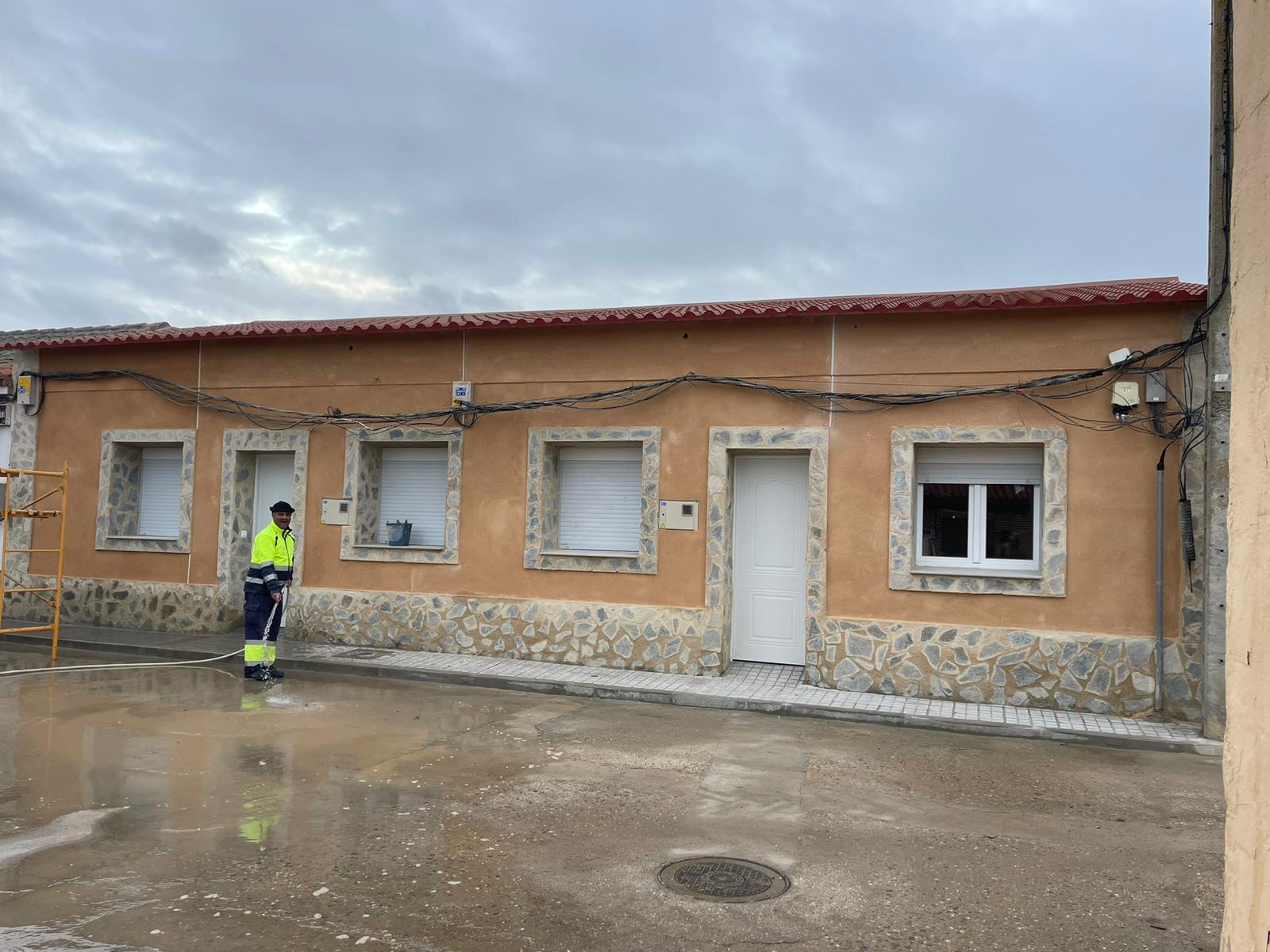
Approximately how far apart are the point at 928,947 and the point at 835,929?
1.32 ft

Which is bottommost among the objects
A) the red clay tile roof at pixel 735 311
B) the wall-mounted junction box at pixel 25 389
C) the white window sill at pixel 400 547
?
the white window sill at pixel 400 547

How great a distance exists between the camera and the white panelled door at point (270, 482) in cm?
1276

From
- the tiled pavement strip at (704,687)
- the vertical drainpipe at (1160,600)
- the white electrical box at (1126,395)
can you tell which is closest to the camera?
the tiled pavement strip at (704,687)

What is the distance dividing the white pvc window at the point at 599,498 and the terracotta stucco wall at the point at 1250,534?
29.5 ft

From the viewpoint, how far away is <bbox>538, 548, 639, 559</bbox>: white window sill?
10852mm

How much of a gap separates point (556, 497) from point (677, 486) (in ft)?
5.49

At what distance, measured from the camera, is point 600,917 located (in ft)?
Answer: 14.1

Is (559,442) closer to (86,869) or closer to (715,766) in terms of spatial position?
(715,766)

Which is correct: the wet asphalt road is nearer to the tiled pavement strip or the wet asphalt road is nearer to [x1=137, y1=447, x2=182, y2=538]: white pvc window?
the tiled pavement strip

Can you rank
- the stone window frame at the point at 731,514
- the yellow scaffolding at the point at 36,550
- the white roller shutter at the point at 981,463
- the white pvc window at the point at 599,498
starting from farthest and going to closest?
the white pvc window at the point at 599,498 → the yellow scaffolding at the point at 36,550 → the stone window frame at the point at 731,514 → the white roller shutter at the point at 981,463

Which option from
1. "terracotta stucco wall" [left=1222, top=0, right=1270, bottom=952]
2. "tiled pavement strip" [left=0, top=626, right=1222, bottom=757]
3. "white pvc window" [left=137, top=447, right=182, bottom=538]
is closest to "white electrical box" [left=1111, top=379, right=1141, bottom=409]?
"tiled pavement strip" [left=0, top=626, right=1222, bottom=757]

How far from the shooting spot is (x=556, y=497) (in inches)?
452

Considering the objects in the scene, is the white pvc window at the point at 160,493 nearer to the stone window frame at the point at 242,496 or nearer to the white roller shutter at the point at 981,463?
the stone window frame at the point at 242,496

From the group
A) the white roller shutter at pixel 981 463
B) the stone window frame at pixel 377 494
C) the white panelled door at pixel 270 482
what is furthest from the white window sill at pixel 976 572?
the white panelled door at pixel 270 482
